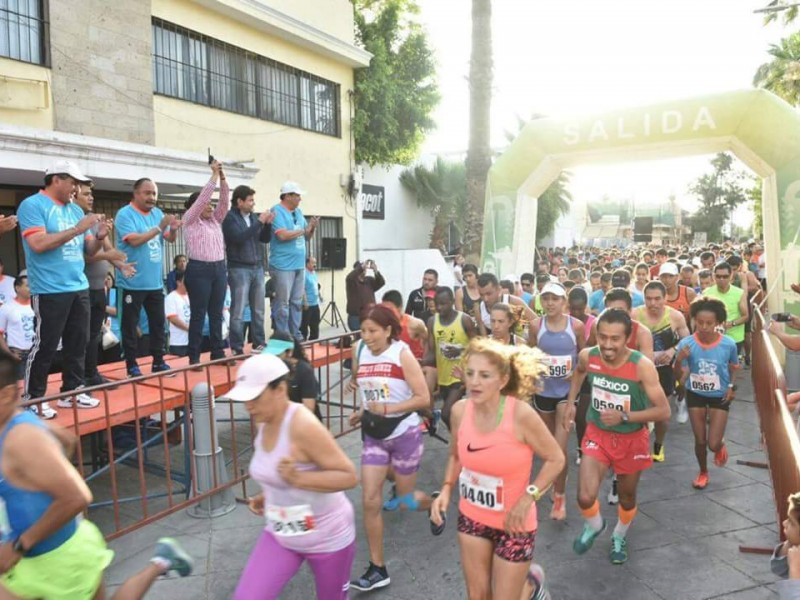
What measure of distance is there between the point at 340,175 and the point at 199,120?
497cm

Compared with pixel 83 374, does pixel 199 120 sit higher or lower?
higher

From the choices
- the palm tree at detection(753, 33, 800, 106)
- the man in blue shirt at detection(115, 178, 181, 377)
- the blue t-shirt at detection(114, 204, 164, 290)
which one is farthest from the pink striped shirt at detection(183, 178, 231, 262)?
the palm tree at detection(753, 33, 800, 106)

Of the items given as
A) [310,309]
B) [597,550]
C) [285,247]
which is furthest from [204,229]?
[310,309]

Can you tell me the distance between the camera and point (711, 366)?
568 centimetres

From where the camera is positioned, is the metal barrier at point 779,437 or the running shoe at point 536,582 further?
the metal barrier at point 779,437

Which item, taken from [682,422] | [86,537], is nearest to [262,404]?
[86,537]

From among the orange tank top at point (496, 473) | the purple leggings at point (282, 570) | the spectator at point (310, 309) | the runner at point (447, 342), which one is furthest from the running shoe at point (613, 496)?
the spectator at point (310, 309)

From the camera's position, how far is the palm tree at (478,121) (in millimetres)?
12219

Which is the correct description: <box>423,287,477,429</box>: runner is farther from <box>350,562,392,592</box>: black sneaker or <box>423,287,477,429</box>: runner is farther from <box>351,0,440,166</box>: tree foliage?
<box>351,0,440,166</box>: tree foliage

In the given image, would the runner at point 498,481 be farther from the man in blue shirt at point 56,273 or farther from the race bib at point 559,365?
the man in blue shirt at point 56,273

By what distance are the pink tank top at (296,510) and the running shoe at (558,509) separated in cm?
267

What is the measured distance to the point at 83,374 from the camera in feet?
16.2

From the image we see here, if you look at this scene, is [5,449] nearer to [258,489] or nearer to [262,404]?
[262,404]

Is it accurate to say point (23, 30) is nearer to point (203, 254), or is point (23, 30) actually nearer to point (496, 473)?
point (203, 254)
